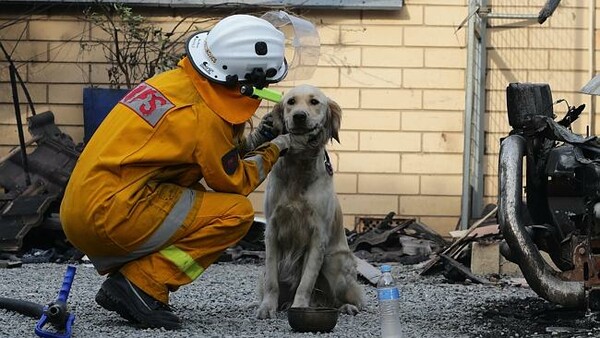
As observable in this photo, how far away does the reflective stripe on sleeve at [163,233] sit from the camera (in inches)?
251

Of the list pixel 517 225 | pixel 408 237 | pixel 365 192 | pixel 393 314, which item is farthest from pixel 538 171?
pixel 365 192

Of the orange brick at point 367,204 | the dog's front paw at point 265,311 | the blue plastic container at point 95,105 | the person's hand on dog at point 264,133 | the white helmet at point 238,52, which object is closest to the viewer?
the white helmet at point 238,52

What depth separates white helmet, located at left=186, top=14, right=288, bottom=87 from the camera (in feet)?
21.2

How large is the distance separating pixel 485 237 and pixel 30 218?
12.4 ft

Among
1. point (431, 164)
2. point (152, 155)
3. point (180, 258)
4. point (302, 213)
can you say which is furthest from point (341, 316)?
point (431, 164)

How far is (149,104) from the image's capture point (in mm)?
6297

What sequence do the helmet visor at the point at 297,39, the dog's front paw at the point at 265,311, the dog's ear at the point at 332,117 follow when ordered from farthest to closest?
the helmet visor at the point at 297,39
the dog's ear at the point at 332,117
the dog's front paw at the point at 265,311

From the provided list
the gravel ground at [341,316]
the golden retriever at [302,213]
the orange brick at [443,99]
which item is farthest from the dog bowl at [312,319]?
the orange brick at [443,99]

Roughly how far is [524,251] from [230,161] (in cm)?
151

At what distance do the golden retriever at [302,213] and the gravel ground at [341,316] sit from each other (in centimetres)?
22

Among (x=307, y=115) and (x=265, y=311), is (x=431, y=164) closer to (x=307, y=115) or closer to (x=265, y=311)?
(x=307, y=115)

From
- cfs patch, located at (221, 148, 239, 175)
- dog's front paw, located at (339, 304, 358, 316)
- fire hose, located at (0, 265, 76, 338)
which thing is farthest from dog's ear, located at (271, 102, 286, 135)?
fire hose, located at (0, 265, 76, 338)

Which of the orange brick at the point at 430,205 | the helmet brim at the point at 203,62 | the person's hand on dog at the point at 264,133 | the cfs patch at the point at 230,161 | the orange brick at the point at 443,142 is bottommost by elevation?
the orange brick at the point at 430,205

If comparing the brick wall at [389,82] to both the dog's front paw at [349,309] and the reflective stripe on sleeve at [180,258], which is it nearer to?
the dog's front paw at [349,309]
